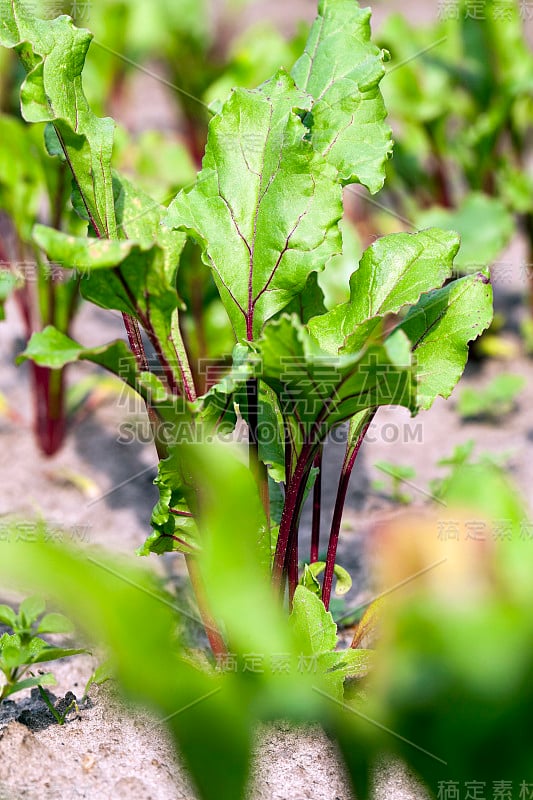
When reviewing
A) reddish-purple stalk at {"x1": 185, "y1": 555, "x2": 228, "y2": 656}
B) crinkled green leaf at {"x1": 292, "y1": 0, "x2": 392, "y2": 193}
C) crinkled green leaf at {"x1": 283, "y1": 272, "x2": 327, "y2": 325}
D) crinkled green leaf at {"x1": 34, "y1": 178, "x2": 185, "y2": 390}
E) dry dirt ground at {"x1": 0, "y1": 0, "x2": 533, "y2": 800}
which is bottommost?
Answer: dry dirt ground at {"x1": 0, "y1": 0, "x2": 533, "y2": 800}

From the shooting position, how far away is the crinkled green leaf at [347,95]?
49.5 inches

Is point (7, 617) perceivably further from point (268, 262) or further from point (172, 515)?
point (268, 262)

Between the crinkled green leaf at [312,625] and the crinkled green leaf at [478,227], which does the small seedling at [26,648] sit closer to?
the crinkled green leaf at [312,625]

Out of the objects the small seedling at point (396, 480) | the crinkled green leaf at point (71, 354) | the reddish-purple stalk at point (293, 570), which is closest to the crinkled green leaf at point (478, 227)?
the small seedling at point (396, 480)

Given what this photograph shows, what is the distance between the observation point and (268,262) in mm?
1246

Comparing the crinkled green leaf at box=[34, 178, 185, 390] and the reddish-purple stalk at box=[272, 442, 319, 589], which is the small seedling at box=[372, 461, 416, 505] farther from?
the crinkled green leaf at box=[34, 178, 185, 390]

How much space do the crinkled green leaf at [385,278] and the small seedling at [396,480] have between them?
0.67m

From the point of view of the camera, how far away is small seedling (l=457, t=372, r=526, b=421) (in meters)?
2.29

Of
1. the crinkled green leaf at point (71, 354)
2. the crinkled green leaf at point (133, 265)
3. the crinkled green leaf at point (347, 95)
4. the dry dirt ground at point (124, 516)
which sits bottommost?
the dry dirt ground at point (124, 516)

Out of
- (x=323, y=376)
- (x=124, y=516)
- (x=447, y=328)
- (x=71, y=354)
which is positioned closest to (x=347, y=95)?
(x=447, y=328)

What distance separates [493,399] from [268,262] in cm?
124

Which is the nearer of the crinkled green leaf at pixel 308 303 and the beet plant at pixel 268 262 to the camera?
the beet plant at pixel 268 262

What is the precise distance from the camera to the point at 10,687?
1126 millimetres

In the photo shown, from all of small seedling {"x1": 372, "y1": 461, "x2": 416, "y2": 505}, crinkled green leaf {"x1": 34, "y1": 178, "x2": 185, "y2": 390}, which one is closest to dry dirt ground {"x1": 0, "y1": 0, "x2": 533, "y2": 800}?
small seedling {"x1": 372, "y1": 461, "x2": 416, "y2": 505}
